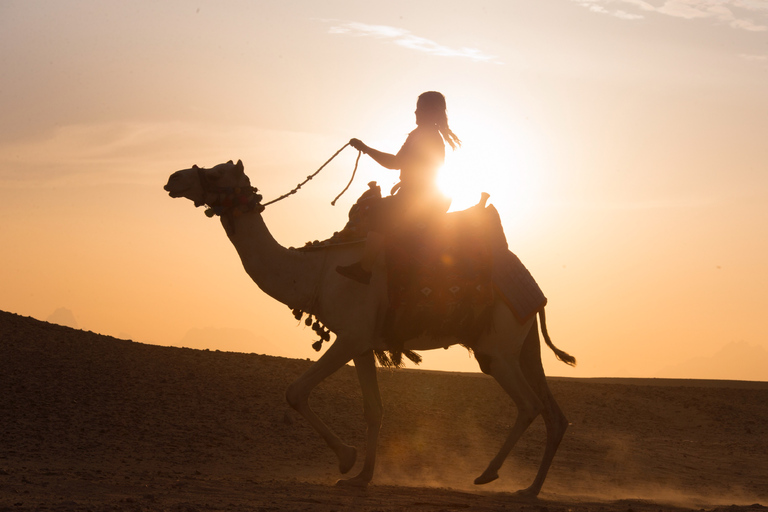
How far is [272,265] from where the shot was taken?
9.25 meters

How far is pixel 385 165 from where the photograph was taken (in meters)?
9.31

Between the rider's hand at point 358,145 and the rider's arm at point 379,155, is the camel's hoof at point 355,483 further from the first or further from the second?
the rider's hand at point 358,145

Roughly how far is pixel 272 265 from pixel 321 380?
4.70ft

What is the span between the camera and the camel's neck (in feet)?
30.2

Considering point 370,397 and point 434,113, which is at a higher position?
point 434,113

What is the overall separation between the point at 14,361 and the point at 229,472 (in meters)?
5.79

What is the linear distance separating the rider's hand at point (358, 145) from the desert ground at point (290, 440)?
12.3 ft

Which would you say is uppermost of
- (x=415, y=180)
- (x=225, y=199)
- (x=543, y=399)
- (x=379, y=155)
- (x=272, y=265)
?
(x=379, y=155)

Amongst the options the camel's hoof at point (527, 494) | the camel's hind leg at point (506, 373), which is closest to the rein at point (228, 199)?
the camel's hind leg at point (506, 373)

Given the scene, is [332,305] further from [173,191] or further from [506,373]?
[506,373]

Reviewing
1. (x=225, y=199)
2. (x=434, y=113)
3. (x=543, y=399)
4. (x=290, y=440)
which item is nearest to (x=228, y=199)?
(x=225, y=199)

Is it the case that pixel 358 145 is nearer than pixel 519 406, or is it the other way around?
pixel 358 145

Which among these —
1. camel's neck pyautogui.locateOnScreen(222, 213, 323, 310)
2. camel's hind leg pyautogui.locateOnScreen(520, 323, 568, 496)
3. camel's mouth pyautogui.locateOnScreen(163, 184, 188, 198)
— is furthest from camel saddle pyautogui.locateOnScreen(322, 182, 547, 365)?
camel's mouth pyautogui.locateOnScreen(163, 184, 188, 198)

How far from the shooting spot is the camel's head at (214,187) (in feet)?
29.3
